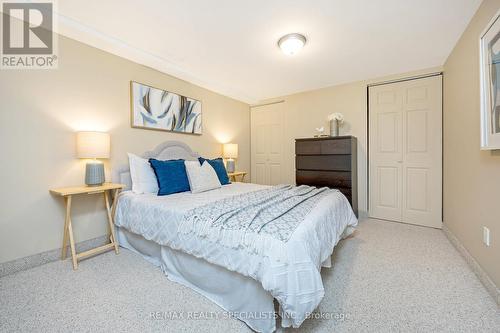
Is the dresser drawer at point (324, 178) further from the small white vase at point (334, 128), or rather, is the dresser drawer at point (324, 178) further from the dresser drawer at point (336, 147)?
the small white vase at point (334, 128)

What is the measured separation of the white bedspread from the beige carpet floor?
333 mm

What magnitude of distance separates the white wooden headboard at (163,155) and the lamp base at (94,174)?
1.26ft

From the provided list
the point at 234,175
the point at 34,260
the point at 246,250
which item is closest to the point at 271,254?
the point at 246,250

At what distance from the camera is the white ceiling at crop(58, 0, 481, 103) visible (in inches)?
75.7

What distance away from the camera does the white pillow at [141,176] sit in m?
2.54

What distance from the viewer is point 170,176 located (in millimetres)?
2631

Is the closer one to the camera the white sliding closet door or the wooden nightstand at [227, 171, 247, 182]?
the white sliding closet door

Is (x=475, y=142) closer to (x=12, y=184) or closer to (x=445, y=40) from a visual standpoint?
(x=445, y=40)

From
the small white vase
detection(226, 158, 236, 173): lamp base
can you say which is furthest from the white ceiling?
detection(226, 158, 236, 173): lamp base

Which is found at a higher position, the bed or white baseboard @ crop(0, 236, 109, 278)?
the bed

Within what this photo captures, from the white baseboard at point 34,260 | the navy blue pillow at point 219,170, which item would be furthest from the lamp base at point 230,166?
the white baseboard at point 34,260

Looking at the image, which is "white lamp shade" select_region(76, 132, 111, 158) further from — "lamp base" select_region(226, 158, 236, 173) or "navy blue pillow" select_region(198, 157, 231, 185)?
"lamp base" select_region(226, 158, 236, 173)

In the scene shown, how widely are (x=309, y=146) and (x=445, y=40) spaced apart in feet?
6.73

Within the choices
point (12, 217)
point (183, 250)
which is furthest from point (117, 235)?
point (183, 250)
